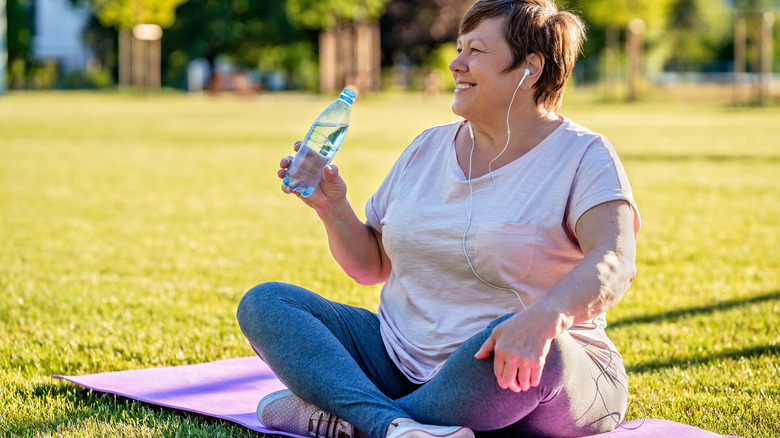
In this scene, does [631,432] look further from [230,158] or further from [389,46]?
[389,46]

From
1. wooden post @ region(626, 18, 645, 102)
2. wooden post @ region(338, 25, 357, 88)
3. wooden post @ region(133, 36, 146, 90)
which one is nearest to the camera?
wooden post @ region(626, 18, 645, 102)

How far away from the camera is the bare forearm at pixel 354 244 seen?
3.53m

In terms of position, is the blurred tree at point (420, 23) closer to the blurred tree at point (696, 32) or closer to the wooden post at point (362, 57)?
the wooden post at point (362, 57)

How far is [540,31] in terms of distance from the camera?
3146mm

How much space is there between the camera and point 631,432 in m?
3.30

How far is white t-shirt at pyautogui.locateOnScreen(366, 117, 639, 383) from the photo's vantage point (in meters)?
3.04

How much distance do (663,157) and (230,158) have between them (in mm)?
7165

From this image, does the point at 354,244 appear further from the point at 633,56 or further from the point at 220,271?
the point at 633,56

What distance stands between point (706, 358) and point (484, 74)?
2.29m

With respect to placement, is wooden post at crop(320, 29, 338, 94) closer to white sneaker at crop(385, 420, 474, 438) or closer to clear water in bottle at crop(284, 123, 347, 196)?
clear water in bottle at crop(284, 123, 347, 196)

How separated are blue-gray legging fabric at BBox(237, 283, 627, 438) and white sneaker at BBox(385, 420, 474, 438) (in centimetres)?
4

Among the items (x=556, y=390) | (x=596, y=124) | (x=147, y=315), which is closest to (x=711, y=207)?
(x=147, y=315)

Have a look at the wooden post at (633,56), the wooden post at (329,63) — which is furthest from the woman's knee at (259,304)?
the wooden post at (329,63)

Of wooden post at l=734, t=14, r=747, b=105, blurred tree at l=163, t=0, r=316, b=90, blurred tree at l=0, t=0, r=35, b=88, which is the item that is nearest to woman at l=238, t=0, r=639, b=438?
wooden post at l=734, t=14, r=747, b=105
